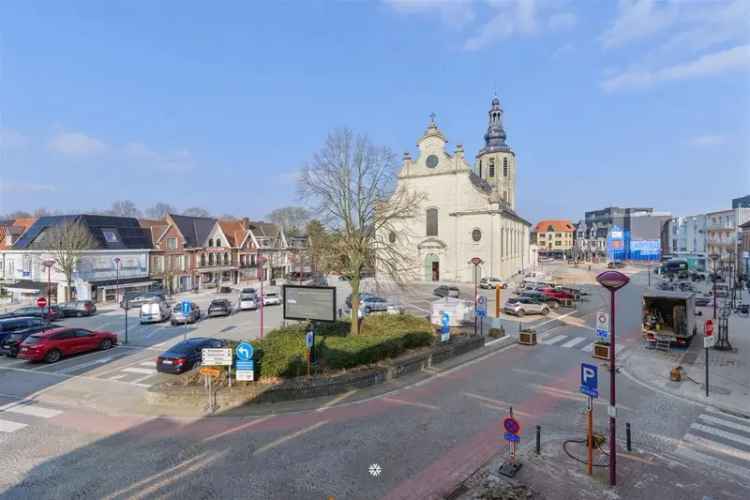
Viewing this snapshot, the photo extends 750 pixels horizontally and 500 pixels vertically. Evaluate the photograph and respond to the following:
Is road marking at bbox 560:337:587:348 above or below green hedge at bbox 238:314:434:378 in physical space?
below

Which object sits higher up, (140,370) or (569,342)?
(140,370)

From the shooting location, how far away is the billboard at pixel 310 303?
14789mm

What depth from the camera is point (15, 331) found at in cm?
2052

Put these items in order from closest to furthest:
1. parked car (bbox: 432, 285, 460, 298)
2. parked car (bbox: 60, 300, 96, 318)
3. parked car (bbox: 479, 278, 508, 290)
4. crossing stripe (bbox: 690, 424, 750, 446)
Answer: crossing stripe (bbox: 690, 424, 750, 446) < parked car (bbox: 60, 300, 96, 318) < parked car (bbox: 432, 285, 460, 298) < parked car (bbox: 479, 278, 508, 290)

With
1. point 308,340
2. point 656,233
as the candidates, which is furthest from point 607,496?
point 656,233

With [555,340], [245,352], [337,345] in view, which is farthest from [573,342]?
[245,352]

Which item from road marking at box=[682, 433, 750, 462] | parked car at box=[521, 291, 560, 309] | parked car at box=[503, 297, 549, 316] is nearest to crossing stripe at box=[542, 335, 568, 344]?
parked car at box=[503, 297, 549, 316]

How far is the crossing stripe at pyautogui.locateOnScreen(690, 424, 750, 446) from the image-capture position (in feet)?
33.3

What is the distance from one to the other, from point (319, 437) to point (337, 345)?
477 cm

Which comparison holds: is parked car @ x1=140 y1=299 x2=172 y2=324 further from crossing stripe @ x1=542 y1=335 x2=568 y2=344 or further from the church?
the church

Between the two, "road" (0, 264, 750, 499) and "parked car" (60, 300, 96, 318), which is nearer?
"road" (0, 264, 750, 499)

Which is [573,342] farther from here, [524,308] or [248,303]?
[248,303]

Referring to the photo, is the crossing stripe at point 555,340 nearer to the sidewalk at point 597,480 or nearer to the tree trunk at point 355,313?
the tree trunk at point 355,313

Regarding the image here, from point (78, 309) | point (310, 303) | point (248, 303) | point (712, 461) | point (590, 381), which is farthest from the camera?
point (248, 303)
